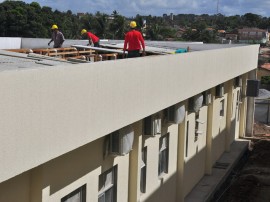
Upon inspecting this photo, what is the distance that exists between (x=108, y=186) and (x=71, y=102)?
3.38m

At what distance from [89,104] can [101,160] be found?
2121mm

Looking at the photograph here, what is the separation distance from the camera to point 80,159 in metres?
8.09

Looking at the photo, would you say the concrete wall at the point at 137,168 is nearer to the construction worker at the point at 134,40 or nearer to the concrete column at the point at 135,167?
the concrete column at the point at 135,167

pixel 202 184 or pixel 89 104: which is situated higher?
pixel 89 104

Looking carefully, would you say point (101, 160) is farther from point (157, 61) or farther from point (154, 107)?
point (157, 61)

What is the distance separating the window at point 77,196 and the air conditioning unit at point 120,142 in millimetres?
998

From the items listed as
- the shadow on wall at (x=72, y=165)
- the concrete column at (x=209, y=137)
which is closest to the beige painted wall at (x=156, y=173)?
the shadow on wall at (x=72, y=165)

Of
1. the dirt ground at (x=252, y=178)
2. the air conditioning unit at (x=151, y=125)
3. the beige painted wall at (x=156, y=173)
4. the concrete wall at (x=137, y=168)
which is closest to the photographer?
the concrete wall at (x=137, y=168)

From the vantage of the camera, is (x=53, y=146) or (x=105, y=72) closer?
(x=53, y=146)

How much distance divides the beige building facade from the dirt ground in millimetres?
1473

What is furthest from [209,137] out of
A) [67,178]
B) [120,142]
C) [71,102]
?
[71,102]

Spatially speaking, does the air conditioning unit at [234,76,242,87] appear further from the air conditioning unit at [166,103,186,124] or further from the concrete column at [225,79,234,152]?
the air conditioning unit at [166,103,186,124]

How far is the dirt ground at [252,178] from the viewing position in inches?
673

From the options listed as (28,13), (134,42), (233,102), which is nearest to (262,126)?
(233,102)
